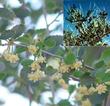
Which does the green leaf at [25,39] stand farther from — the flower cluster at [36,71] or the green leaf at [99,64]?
the green leaf at [99,64]

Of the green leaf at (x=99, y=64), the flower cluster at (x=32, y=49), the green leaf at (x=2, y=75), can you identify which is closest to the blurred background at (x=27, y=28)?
the green leaf at (x=2, y=75)

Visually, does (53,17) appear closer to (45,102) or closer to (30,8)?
(30,8)

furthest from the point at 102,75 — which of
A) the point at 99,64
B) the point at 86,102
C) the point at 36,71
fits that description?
the point at 36,71

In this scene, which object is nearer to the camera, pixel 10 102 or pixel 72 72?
pixel 72 72

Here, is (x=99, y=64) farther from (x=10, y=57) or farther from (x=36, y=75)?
(x=10, y=57)

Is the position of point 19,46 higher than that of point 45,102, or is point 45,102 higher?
point 19,46

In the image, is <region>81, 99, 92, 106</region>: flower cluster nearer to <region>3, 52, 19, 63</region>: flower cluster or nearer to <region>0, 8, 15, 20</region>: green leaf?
<region>3, 52, 19, 63</region>: flower cluster

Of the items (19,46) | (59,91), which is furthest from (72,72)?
(19,46)

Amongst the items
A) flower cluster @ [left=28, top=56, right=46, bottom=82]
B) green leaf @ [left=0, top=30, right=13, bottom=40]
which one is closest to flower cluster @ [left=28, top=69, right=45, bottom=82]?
flower cluster @ [left=28, top=56, right=46, bottom=82]
